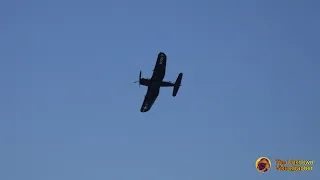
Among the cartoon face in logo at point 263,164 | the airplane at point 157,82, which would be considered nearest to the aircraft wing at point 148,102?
the airplane at point 157,82

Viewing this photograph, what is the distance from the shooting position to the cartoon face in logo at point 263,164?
451ft

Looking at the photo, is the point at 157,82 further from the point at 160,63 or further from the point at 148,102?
the point at 148,102

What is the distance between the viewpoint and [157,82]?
13462 cm

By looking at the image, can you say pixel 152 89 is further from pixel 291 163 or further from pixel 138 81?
pixel 291 163

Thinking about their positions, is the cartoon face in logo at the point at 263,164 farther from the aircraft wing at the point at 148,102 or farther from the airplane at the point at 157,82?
the aircraft wing at the point at 148,102

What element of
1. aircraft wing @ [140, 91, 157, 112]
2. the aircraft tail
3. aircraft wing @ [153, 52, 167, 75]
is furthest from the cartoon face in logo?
aircraft wing @ [153, 52, 167, 75]

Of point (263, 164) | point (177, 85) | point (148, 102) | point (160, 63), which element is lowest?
point (263, 164)

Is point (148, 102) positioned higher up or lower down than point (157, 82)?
lower down

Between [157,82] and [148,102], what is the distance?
786 centimetres

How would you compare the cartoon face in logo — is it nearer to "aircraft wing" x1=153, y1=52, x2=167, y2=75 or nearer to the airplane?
the airplane

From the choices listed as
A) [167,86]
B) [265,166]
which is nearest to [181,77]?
[167,86]

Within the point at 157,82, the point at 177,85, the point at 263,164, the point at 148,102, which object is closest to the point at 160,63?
the point at 157,82

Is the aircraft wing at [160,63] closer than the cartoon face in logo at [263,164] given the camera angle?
Yes

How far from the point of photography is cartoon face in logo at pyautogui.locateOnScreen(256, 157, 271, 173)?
137 meters
